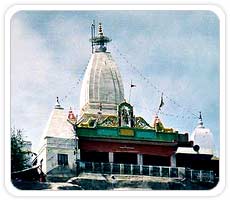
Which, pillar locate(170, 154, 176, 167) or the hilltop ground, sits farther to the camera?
pillar locate(170, 154, 176, 167)

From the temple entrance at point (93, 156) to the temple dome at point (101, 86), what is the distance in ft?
0.54

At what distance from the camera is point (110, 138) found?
3400mm

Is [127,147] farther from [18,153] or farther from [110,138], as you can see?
[18,153]

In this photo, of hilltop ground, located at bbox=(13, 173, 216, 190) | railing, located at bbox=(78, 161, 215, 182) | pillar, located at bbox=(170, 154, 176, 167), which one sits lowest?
hilltop ground, located at bbox=(13, 173, 216, 190)

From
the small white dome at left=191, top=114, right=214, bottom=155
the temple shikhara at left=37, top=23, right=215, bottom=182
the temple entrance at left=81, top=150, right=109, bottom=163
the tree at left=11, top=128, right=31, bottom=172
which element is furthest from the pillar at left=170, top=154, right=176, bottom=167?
the tree at left=11, top=128, right=31, bottom=172

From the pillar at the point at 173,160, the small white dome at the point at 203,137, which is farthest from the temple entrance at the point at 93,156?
the small white dome at the point at 203,137

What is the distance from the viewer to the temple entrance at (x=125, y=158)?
338 centimetres

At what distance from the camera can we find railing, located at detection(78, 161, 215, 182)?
335 cm

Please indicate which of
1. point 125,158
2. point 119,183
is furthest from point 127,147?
point 119,183

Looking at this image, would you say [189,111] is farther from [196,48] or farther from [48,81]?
[48,81]

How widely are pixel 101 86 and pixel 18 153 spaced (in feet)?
1.39

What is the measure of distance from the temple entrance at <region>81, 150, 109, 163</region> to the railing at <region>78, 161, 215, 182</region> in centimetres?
1

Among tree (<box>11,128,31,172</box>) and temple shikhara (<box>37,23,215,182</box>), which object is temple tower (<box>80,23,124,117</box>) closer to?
temple shikhara (<box>37,23,215,182</box>)

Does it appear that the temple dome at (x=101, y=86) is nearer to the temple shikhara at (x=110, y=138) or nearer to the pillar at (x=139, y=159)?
the temple shikhara at (x=110, y=138)
